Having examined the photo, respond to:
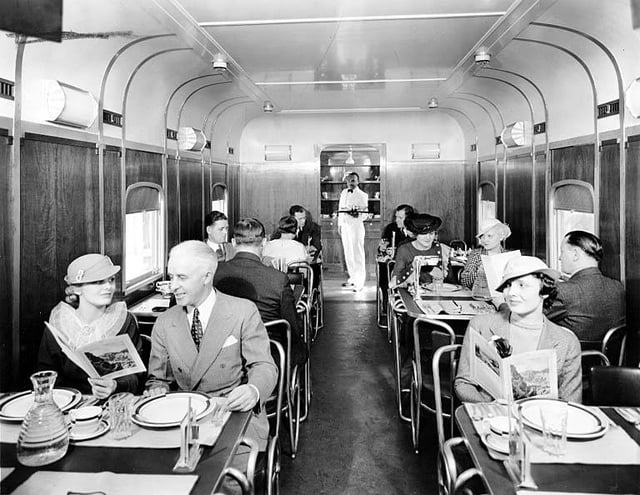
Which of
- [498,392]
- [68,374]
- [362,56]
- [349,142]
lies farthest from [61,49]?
[349,142]

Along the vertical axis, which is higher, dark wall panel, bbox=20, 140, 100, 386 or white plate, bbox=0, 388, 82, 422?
Result: dark wall panel, bbox=20, 140, 100, 386

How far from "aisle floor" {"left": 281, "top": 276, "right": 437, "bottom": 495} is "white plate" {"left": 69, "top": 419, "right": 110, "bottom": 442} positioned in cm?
169

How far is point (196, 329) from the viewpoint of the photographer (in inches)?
107

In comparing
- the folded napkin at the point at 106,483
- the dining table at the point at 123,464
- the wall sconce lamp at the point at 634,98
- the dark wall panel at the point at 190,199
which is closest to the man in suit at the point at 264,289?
the dining table at the point at 123,464

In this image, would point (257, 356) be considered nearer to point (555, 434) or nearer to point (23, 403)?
point (23, 403)

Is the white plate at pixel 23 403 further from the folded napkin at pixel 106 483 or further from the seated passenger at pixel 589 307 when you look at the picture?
the seated passenger at pixel 589 307

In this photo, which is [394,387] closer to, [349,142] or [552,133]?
[552,133]

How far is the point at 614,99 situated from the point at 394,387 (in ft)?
10.1

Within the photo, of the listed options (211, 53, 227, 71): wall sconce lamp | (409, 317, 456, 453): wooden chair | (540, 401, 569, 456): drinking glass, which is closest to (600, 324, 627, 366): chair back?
(409, 317, 456, 453): wooden chair

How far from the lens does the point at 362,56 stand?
18.7ft

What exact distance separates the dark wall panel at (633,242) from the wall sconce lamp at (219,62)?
361 cm

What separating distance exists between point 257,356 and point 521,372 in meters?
1.18

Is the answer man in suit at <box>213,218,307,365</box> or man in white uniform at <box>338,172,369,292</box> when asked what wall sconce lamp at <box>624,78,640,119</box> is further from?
man in white uniform at <box>338,172,369,292</box>

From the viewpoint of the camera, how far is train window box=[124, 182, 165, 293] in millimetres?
5370
